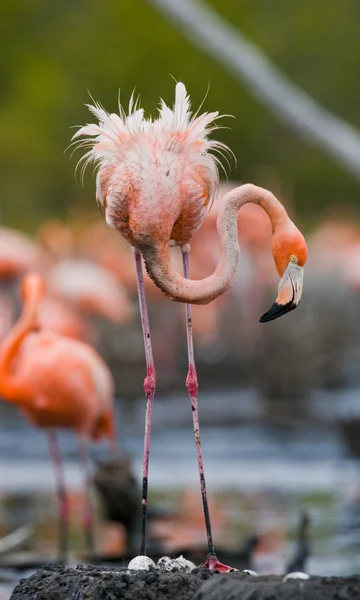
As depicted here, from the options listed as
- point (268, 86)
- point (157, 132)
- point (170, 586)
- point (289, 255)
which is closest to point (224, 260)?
point (289, 255)

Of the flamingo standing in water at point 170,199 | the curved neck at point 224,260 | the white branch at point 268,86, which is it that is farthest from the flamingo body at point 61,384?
the curved neck at point 224,260

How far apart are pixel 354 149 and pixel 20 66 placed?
2942 centimetres

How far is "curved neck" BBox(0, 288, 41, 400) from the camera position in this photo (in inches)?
317

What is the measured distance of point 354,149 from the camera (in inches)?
246

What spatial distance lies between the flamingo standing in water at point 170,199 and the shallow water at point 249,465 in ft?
5.57

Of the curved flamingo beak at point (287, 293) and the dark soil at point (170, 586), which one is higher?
the curved flamingo beak at point (287, 293)

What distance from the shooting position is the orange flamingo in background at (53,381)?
26.5 ft

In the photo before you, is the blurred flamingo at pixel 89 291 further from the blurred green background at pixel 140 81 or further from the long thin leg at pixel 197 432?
the blurred green background at pixel 140 81

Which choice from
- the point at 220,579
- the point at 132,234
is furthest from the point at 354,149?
the point at 220,579

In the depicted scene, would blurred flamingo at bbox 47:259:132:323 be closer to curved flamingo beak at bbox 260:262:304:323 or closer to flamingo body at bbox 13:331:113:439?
flamingo body at bbox 13:331:113:439

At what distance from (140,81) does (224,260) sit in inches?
1126

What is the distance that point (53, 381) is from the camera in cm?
808

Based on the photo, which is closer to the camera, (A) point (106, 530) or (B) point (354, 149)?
(B) point (354, 149)

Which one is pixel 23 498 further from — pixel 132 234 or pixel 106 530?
pixel 132 234
